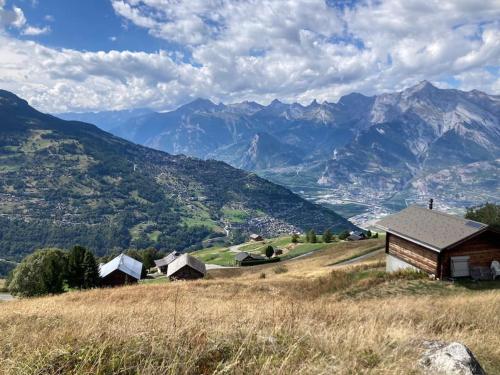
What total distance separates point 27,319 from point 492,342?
10.0 metres

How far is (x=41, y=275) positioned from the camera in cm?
5362

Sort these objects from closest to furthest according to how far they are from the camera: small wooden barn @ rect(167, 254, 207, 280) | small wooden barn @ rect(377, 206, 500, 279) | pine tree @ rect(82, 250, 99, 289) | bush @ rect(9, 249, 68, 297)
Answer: small wooden barn @ rect(377, 206, 500, 279)
bush @ rect(9, 249, 68, 297)
pine tree @ rect(82, 250, 99, 289)
small wooden barn @ rect(167, 254, 207, 280)

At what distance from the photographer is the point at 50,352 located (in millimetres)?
4594

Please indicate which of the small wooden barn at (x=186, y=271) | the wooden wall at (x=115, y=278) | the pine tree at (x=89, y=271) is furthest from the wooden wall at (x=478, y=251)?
the small wooden barn at (x=186, y=271)

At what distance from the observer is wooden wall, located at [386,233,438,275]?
34.7 m

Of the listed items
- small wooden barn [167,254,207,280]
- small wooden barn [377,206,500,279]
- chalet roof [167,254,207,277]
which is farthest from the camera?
chalet roof [167,254,207,277]

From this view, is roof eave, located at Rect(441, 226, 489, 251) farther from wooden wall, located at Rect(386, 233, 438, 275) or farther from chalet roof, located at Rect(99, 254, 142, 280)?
chalet roof, located at Rect(99, 254, 142, 280)

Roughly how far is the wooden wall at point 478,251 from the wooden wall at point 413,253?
91 centimetres

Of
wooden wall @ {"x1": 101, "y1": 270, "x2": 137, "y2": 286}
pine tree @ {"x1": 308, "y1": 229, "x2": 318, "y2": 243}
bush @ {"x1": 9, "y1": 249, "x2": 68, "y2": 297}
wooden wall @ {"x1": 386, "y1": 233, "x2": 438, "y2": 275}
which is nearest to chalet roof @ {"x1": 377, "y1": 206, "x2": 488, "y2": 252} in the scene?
wooden wall @ {"x1": 386, "y1": 233, "x2": 438, "y2": 275}

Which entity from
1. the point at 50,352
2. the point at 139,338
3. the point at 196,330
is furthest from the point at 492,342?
the point at 50,352

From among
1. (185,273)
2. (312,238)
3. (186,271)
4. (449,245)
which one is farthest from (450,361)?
(312,238)

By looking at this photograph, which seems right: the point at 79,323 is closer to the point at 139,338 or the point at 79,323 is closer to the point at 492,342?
the point at 139,338

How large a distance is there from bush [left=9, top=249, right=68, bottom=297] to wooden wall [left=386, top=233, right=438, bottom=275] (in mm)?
42916

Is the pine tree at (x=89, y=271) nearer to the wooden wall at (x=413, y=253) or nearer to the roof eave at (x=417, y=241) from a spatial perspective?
the wooden wall at (x=413, y=253)
